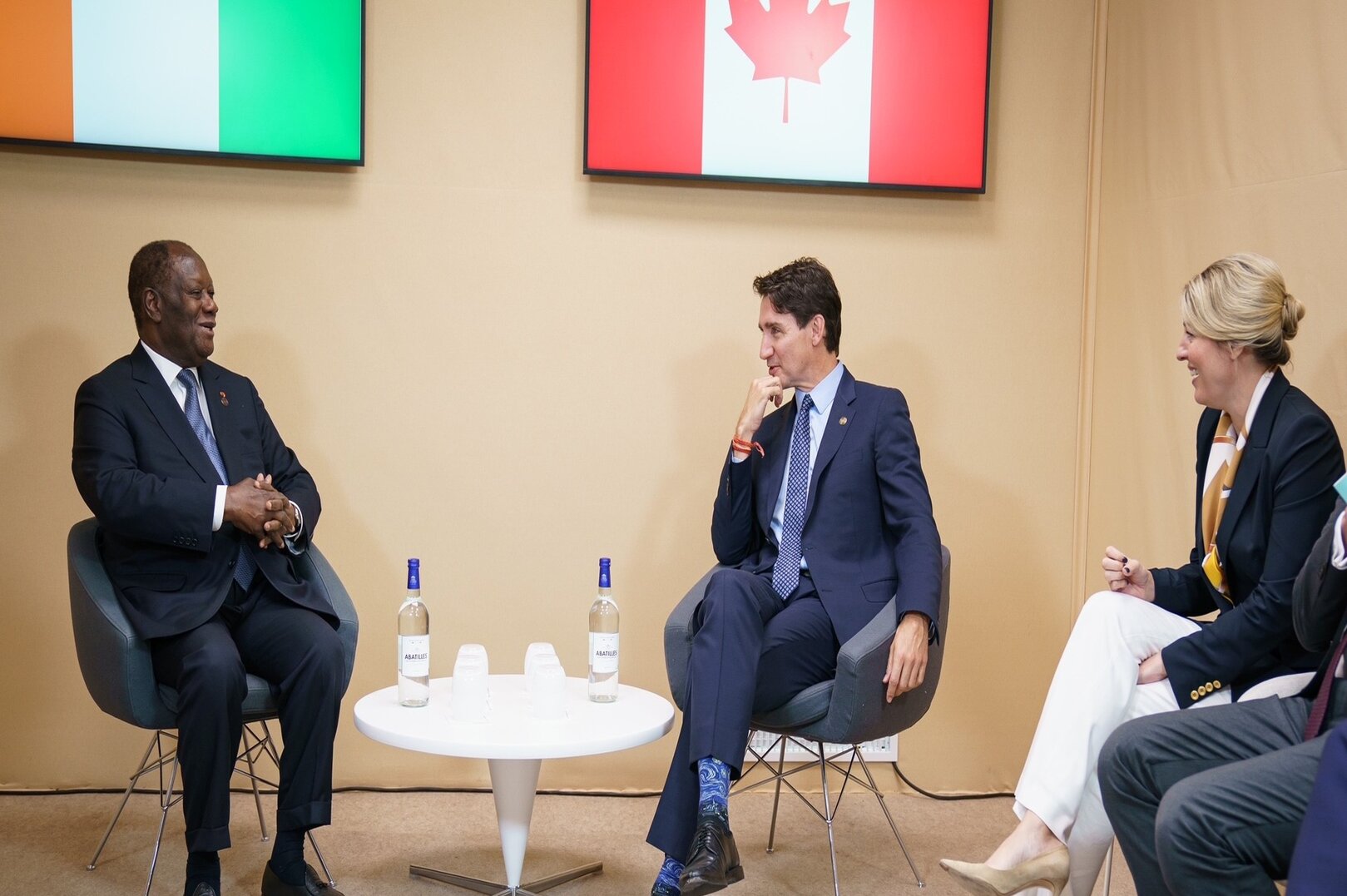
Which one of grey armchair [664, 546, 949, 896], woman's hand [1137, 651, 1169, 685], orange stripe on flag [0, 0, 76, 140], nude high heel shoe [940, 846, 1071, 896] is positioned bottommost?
nude high heel shoe [940, 846, 1071, 896]

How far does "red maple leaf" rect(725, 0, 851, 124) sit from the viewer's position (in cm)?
367

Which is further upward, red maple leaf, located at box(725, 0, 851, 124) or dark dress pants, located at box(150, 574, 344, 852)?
red maple leaf, located at box(725, 0, 851, 124)

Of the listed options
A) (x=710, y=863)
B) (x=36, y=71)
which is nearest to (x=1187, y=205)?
(x=710, y=863)

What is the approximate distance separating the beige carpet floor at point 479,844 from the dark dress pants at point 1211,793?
839 mm

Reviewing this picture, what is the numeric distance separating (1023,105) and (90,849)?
3.39 metres

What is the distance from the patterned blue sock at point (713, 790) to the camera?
8.18 feet

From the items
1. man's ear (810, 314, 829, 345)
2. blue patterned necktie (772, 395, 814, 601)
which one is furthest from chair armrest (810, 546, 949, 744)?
man's ear (810, 314, 829, 345)

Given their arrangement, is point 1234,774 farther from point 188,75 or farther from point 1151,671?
point 188,75

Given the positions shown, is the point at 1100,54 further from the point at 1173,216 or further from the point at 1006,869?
the point at 1006,869

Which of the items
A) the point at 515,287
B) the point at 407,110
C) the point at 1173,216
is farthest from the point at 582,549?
the point at 1173,216

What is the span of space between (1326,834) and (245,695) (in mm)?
2128

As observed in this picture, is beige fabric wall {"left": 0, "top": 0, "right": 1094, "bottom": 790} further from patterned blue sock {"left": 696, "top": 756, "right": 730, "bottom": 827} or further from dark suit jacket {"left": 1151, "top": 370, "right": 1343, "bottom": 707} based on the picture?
dark suit jacket {"left": 1151, "top": 370, "right": 1343, "bottom": 707}

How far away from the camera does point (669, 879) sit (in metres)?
2.58

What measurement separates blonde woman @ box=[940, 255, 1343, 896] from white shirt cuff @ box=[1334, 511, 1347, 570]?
294mm
